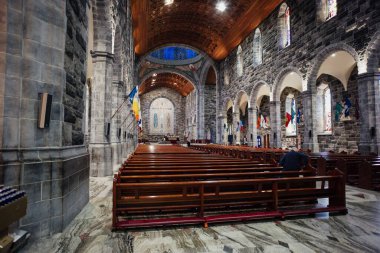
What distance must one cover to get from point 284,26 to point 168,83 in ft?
77.8

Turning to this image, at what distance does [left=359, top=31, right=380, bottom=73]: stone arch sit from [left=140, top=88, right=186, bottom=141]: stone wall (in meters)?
30.7

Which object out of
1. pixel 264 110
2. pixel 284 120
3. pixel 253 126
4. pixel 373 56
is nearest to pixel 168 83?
pixel 264 110

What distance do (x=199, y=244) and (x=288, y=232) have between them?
1233mm

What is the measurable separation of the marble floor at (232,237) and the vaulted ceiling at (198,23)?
13.9 metres

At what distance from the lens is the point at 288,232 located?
10.1 feet

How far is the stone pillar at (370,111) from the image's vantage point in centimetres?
858

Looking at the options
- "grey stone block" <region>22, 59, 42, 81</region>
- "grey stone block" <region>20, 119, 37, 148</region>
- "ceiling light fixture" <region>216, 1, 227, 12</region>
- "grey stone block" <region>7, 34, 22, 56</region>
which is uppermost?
"ceiling light fixture" <region>216, 1, 227, 12</region>

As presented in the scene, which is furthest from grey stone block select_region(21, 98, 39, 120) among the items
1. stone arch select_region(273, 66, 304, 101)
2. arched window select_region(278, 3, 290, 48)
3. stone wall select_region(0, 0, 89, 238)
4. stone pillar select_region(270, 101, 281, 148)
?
arched window select_region(278, 3, 290, 48)

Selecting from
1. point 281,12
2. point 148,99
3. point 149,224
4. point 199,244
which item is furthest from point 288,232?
point 148,99

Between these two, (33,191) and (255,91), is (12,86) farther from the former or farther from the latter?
(255,91)

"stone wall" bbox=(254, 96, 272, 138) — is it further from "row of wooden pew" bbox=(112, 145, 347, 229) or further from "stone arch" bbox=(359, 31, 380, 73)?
"row of wooden pew" bbox=(112, 145, 347, 229)

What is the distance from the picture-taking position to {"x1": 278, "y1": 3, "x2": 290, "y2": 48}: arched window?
14.2 meters

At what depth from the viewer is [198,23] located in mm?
19500

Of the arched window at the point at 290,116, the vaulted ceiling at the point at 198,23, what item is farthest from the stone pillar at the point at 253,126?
the vaulted ceiling at the point at 198,23
